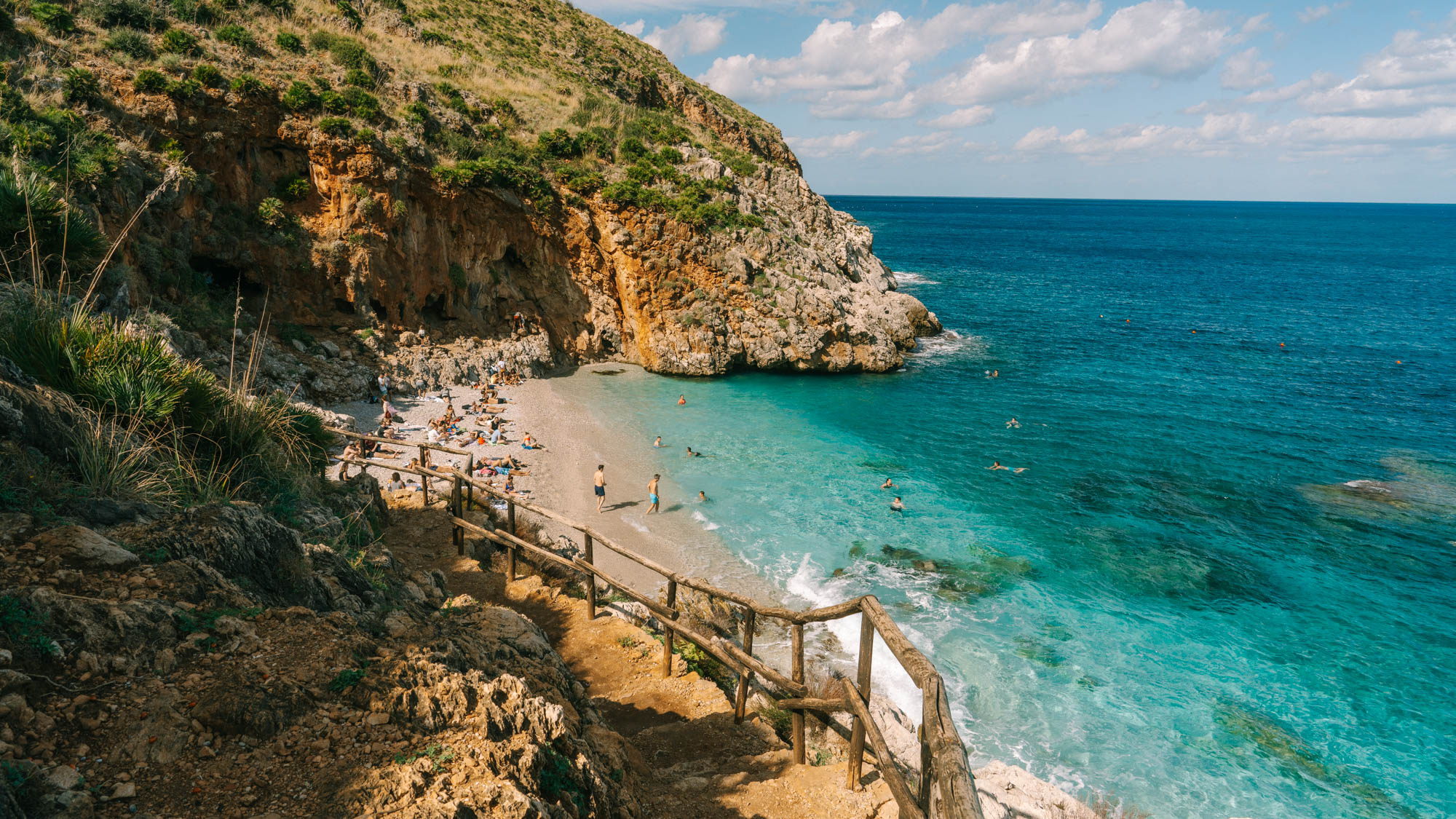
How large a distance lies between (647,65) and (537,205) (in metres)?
33.4

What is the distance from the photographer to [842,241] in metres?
44.3

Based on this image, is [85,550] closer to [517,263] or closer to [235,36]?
[235,36]

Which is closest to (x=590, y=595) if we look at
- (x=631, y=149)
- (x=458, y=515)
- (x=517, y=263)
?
(x=458, y=515)

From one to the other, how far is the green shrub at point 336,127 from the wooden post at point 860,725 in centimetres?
2872

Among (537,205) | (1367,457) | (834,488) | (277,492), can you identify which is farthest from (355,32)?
(1367,457)

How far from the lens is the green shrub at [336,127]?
26016 millimetres

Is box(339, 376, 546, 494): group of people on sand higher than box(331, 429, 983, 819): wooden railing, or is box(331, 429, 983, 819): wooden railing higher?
box(331, 429, 983, 819): wooden railing

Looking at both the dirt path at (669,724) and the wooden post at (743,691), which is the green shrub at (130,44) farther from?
the wooden post at (743,691)

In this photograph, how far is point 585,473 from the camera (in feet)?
75.7

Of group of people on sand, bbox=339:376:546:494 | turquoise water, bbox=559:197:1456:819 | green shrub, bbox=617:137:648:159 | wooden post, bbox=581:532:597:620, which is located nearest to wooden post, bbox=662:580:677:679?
wooden post, bbox=581:532:597:620

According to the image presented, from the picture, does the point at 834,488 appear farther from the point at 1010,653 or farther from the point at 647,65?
the point at 647,65

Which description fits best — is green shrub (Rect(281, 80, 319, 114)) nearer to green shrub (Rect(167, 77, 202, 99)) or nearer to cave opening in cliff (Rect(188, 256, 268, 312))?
green shrub (Rect(167, 77, 202, 99))

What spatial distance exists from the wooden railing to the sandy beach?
19.8ft

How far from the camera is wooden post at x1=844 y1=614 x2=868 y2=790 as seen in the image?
5.18 m
